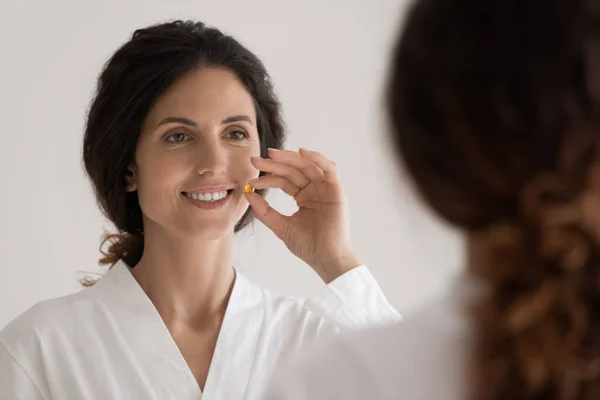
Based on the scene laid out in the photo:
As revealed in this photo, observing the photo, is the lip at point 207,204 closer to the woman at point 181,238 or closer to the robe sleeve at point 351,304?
the woman at point 181,238

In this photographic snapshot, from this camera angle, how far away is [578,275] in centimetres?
66

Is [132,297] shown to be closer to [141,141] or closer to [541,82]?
[141,141]

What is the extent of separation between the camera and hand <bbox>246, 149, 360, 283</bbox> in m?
1.71

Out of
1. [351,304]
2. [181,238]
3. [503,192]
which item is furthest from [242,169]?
[503,192]

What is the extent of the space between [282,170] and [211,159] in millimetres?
146

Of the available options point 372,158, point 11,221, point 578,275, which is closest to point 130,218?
point 11,221

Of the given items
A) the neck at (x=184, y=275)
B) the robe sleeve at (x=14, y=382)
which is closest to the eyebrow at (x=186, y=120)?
the neck at (x=184, y=275)

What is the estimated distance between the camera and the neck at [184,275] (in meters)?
1.79

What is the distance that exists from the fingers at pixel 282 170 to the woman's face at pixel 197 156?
6 cm

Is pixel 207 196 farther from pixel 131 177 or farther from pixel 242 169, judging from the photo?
pixel 131 177

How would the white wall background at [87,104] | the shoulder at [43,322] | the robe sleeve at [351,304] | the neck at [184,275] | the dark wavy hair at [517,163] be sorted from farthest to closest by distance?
the white wall background at [87,104] < the neck at [184,275] < the shoulder at [43,322] < the robe sleeve at [351,304] < the dark wavy hair at [517,163]

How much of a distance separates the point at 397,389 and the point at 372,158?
7.54ft

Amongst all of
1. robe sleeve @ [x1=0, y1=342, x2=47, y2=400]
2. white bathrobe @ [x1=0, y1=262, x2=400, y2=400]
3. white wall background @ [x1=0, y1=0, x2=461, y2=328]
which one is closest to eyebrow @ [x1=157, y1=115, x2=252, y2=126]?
white bathrobe @ [x1=0, y1=262, x2=400, y2=400]

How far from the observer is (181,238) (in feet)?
5.82
